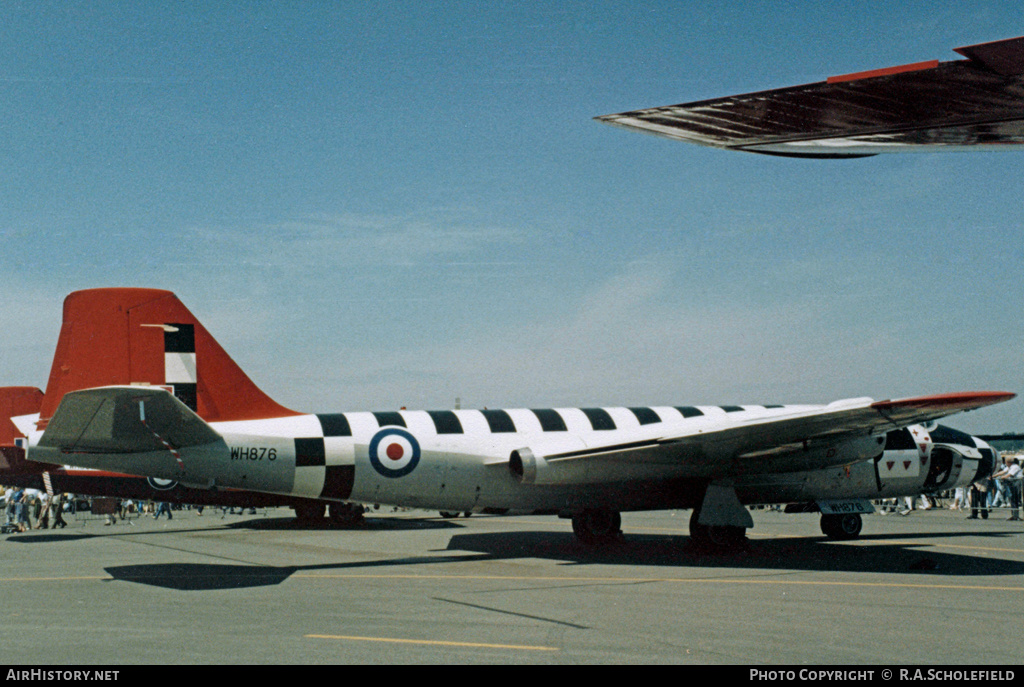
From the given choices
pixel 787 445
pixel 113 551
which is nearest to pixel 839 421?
pixel 787 445

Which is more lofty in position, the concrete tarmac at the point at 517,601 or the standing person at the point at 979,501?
the concrete tarmac at the point at 517,601

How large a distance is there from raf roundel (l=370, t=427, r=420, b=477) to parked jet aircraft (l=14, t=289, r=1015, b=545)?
25mm

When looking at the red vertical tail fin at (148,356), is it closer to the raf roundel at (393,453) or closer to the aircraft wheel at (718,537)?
→ the raf roundel at (393,453)

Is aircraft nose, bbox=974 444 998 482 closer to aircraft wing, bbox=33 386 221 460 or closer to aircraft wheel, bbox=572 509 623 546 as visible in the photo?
aircraft wheel, bbox=572 509 623 546

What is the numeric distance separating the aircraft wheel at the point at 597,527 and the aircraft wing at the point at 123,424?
9689 millimetres

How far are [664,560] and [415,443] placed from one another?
617 cm

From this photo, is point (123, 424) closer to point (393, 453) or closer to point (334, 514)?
point (393, 453)

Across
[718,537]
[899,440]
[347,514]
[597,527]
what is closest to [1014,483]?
[899,440]

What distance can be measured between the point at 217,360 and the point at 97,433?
3.64 meters

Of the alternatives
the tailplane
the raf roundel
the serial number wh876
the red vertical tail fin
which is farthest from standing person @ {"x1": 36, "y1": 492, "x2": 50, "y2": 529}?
the raf roundel

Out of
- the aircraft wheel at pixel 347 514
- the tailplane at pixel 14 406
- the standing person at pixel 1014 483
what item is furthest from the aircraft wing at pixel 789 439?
the tailplane at pixel 14 406

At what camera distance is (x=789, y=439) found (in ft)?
61.1

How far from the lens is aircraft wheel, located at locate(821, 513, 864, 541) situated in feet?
78.6

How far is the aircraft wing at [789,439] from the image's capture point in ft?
52.8
